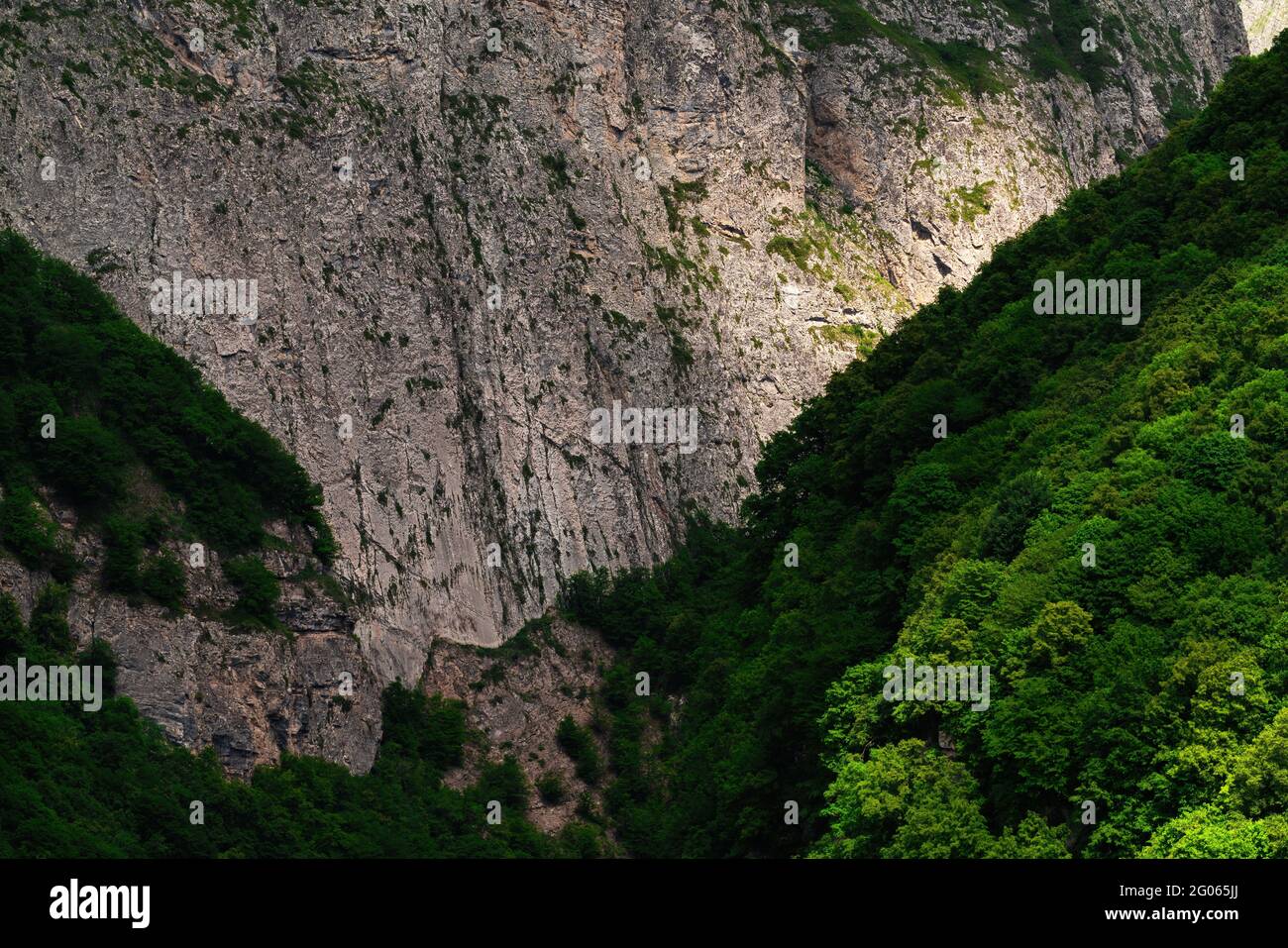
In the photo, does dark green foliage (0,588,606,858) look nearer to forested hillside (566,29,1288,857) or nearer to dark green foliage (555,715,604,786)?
dark green foliage (555,715,604,786)

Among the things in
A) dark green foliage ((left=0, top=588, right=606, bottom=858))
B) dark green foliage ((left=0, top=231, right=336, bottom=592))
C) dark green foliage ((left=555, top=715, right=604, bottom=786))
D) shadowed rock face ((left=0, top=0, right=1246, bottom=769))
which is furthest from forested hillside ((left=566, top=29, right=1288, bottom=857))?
shadowed rock face ((left=0, top=0, right=1246, bottom=769))

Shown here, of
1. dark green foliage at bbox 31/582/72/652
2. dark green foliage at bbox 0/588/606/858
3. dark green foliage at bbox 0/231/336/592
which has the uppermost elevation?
dark green foliage at bbox 0/231/336/592

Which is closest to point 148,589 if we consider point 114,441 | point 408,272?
point 114,441

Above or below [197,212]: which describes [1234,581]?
below

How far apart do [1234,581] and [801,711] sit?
2310 centimetres

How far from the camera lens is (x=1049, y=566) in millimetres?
90750

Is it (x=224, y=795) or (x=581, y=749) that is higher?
(x=581, y=749)

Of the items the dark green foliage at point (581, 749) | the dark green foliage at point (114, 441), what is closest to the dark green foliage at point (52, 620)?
the dark green foliage at point (114, 441)

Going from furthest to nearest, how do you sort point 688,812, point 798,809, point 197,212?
point 197,212 < point 688,812 < point 798,809

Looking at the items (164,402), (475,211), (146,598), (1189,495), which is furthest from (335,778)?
(1189,495)

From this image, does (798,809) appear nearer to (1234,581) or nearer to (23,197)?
(1234,581)

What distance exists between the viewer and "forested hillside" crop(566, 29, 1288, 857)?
7962cm

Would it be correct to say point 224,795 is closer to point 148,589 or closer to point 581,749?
point 148,589

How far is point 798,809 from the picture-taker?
99812 millimetres
